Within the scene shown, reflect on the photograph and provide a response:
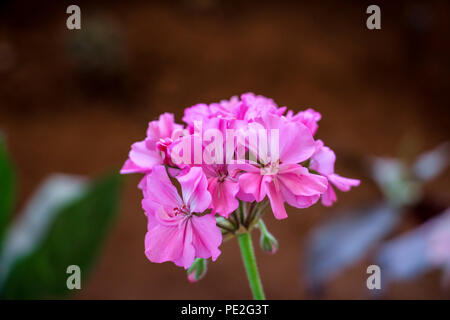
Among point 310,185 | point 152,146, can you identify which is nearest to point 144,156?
point 152,146

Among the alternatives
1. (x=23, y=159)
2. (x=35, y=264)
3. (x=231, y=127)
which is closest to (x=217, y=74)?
(x=23, y=159)

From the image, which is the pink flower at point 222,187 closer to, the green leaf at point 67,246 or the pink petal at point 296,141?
the pink petal at point 296,141

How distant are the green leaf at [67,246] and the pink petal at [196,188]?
532 millimetres

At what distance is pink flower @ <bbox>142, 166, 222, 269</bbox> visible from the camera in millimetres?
257

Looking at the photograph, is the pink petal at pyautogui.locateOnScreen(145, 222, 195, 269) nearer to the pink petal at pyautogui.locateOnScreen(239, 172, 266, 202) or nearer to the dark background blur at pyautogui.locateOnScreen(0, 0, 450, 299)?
the pink petal at pyautogui.locateOnScreen(239, 172, 266, 202)

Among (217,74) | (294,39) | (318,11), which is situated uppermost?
(318,11)

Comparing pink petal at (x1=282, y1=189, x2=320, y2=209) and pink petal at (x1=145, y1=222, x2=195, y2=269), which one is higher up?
pink petal at (x1=282, y1=189, x2=320, y2=209)

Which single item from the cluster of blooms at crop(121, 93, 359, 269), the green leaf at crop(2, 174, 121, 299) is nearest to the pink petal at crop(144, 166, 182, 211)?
the cluster of blooms at crop(121, 93, 359, 269)

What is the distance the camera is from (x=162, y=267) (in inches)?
55.7

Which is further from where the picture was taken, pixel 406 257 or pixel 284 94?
pixel 284 94

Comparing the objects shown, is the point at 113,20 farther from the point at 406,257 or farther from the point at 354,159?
the point at 406,257

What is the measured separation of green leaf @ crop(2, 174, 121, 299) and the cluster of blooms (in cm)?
52

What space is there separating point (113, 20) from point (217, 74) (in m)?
0.71

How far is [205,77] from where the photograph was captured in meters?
2.19
